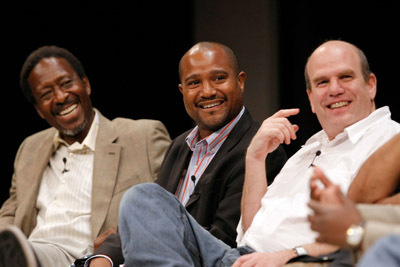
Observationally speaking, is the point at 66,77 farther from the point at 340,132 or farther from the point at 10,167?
the point at 340,132

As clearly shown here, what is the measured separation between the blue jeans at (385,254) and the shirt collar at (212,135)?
1.76 metres

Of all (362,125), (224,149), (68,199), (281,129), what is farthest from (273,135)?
(68,199)

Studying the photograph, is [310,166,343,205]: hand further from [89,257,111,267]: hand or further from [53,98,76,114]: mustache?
[53,98,76,114]: mustache

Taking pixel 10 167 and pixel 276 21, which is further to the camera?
pixel 10 167

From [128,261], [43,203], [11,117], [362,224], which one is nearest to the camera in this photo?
[362,224]

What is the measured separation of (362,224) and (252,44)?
3.01 m

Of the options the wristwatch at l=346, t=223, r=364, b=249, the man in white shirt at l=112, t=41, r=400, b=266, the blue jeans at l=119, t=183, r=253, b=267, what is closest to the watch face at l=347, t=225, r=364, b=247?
the wristwatch at l=346, t=223, r=364, b=249

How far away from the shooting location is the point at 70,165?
3602 millimetres

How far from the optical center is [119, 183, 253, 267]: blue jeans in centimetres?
215

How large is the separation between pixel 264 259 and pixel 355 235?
2.34 feet

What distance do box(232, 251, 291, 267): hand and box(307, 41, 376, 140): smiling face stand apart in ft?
1.89

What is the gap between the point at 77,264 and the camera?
2807 mm

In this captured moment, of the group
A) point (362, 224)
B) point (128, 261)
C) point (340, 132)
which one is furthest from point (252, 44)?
point (362, 224)

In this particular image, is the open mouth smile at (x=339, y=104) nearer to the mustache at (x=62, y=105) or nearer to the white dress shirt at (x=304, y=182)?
the white dress shirt at (x=304, y=182)
